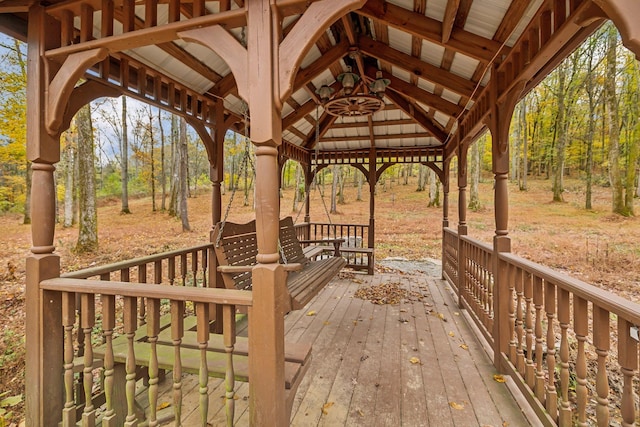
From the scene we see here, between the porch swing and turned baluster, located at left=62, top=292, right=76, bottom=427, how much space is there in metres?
0.96

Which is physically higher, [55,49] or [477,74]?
[477,74]

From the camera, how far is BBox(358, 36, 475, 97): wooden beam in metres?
3.69

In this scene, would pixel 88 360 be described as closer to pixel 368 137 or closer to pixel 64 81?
pixel 64 81

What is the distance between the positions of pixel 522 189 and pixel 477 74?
738 inches

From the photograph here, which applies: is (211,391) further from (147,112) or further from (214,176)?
(147,112)

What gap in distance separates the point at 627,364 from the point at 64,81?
134 inches

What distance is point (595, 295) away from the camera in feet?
4.80

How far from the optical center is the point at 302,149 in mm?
7180

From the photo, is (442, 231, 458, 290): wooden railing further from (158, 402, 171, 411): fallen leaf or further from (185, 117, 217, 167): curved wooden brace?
(158, 402, 171, 411): fallen leaf

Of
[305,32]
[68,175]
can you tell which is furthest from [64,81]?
[68,175]

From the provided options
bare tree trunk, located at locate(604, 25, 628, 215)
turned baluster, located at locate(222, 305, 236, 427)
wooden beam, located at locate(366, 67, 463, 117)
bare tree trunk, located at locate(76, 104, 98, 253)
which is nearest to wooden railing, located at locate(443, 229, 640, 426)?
turned baluster, located at locate(222, 305, 236, 427)

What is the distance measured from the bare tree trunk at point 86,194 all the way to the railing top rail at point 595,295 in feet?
29.1

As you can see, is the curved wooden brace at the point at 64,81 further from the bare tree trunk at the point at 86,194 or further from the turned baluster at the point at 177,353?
the bare tree trunk at the point at 86,194

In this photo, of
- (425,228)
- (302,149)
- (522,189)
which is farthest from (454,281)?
(522,189)
